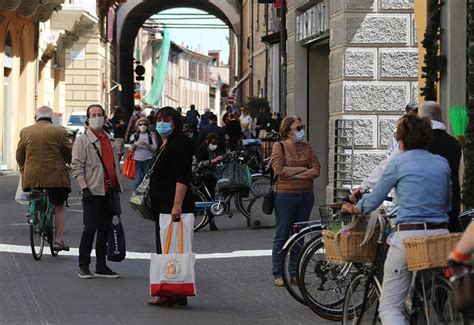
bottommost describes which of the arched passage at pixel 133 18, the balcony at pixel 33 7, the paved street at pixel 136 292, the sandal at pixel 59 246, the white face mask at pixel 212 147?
the paved street at pixel 136 292

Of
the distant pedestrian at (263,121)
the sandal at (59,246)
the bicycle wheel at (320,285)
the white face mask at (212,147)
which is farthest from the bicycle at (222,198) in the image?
the distant pedestrian at (263,121)

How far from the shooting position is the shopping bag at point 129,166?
75.2 ft

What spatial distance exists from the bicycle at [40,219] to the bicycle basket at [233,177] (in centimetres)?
461

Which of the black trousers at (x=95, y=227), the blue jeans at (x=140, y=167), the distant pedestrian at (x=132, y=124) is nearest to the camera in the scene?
the black trousers at (x=95, y=227)

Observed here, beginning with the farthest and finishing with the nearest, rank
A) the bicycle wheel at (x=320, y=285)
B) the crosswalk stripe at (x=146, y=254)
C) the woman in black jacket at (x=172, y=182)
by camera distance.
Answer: the crosswalk stripe at (x=146, y=254) < the woman in black jacket at (x=172, y=182) < the bicycle wheel at (x=320, y=285)

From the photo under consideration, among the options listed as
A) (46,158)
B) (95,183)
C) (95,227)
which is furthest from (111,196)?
(46,158)

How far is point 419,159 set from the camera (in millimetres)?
7559

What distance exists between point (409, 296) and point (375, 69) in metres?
10.9

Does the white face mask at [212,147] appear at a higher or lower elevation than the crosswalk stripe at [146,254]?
higher

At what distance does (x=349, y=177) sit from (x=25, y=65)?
23.8 meters

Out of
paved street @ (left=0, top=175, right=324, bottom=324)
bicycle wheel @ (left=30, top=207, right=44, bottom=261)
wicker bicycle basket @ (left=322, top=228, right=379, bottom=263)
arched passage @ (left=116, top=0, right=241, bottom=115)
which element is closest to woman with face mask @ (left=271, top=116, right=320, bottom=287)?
paved street @ (left=0, top=175, right=324, bottom=324)

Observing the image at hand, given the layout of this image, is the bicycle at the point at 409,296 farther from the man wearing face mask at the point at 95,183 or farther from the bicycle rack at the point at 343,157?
the bicycle rack at the point at 343,157

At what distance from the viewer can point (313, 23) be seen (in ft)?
68.1

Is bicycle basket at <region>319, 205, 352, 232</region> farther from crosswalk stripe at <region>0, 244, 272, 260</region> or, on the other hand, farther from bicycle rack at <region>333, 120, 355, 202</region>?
bicycle rack at <region>333, 120, 355, 202</region>
